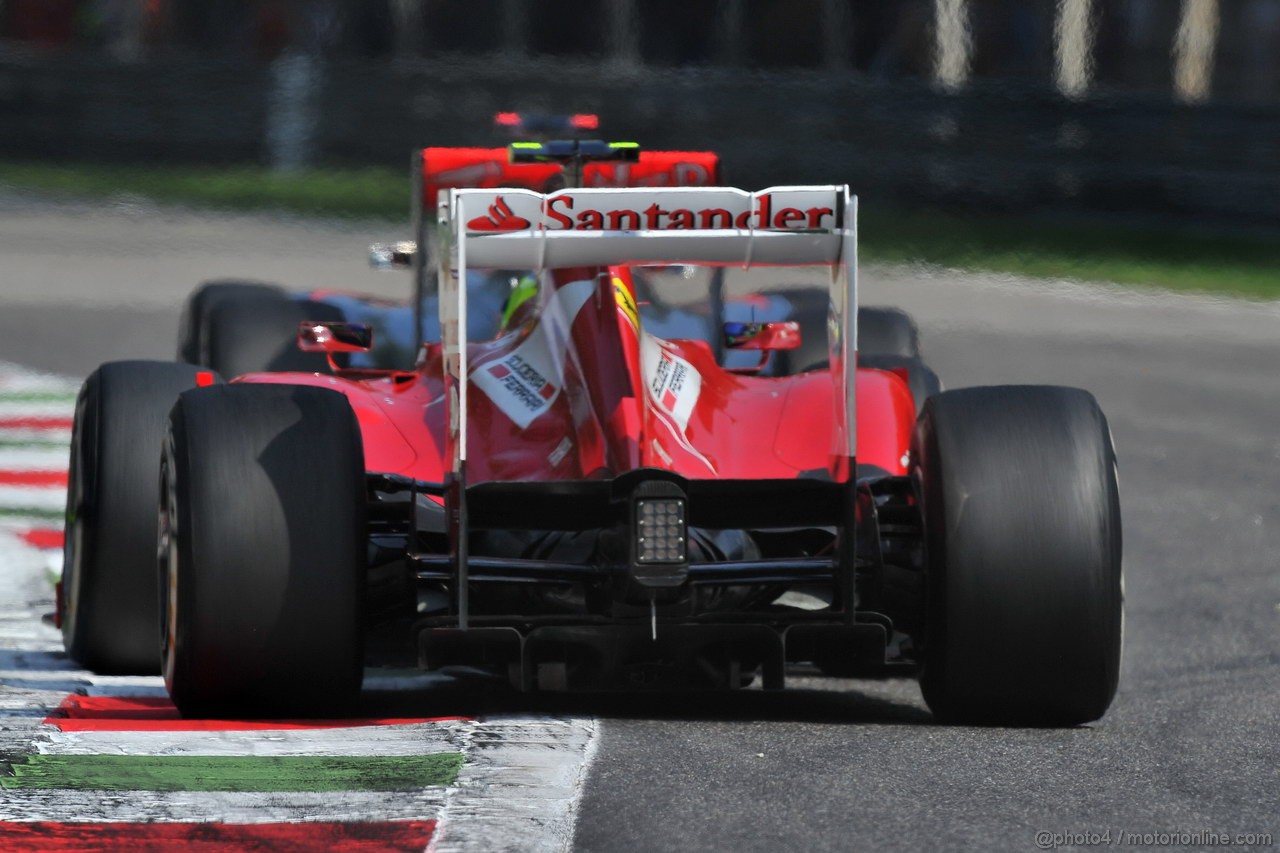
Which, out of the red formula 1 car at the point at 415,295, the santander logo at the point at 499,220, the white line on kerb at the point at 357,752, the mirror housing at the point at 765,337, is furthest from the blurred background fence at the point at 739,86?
the white line on kerb at the point at 357,752

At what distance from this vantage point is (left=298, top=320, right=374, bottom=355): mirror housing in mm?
7727

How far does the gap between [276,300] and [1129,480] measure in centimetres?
420

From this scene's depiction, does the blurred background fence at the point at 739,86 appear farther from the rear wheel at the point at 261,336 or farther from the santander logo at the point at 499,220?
the santander logo at the point at 499,220

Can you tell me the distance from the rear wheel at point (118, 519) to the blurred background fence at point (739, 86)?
41.3 ft

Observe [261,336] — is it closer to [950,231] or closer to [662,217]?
[662,217]

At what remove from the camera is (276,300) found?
9602 mm

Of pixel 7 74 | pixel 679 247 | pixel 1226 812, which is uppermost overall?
pixel 7 74

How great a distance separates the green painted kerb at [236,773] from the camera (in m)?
4.83

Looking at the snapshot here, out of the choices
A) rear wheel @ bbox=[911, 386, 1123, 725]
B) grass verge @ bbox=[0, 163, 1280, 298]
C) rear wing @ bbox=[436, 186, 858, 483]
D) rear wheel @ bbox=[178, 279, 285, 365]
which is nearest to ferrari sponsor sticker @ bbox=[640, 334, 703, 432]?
rear wing @ bbox=[436, 186, 858, 483]

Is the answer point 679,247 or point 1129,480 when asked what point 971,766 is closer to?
point 679,247

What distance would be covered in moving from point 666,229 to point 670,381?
0.83 metres

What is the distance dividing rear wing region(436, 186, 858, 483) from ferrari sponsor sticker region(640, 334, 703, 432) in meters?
0.63

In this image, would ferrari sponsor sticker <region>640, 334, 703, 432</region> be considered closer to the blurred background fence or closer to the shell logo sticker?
the shell logo sticker

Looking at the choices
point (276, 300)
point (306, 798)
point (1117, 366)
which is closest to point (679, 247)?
point (306, 798)
